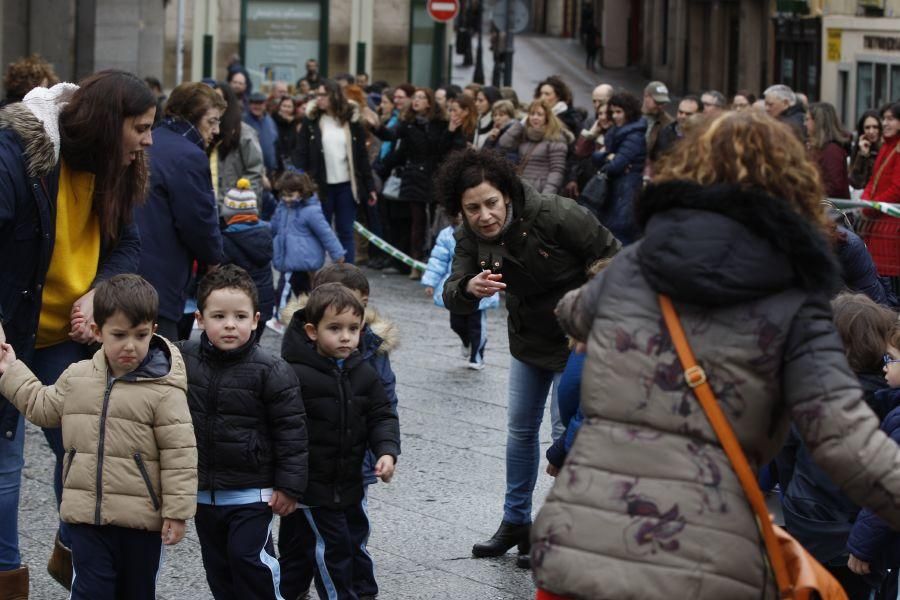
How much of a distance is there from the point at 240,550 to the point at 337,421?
23.6 inches

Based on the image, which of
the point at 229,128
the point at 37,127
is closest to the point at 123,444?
the point at 37,127

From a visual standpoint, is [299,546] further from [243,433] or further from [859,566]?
[859,566]

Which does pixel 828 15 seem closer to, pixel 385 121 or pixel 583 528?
pixel 385 121

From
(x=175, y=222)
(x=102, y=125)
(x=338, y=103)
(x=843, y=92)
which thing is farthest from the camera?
(x=843, y=92)

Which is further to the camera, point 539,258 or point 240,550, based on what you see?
point 539,258

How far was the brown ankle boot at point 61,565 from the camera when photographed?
5969 millimetres

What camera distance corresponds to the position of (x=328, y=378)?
19.1 feet

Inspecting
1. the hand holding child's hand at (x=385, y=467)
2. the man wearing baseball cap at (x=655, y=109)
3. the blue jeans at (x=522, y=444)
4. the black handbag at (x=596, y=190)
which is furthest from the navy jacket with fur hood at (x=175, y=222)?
the man wearing baseball cap at (x=655, y=109)

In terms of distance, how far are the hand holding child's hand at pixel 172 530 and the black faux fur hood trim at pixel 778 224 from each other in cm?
226

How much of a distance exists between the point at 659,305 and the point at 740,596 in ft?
2.06

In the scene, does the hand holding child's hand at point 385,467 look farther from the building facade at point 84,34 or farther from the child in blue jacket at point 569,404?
the building facade at point 84,34

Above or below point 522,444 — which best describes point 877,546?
above

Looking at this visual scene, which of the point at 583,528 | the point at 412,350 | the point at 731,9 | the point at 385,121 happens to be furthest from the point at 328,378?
the point at 731,9

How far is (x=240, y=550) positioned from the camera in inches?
215
